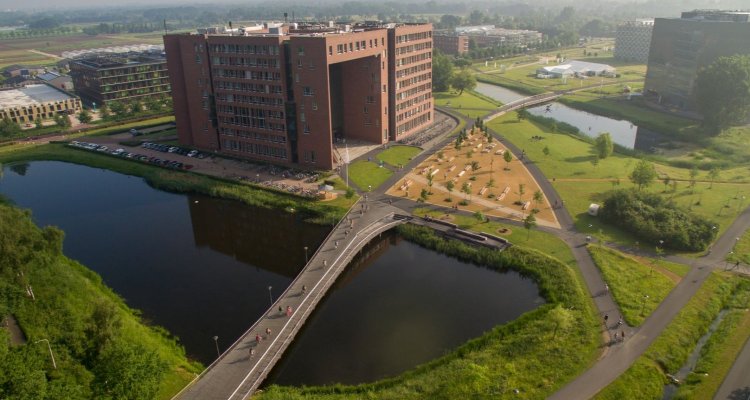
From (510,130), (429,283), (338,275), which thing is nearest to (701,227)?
(429,283)

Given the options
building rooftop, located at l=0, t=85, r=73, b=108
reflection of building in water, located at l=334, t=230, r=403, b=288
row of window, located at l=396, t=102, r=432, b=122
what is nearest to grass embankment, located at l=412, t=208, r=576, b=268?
reflection of building in water, located at l=334, t=230, r=403, b=288

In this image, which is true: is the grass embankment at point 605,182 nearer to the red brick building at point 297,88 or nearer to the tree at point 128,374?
the red brick building at point 297,88

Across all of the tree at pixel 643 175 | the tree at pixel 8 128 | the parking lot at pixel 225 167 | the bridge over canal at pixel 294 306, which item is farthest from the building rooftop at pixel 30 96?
the tree at pixel 643 175

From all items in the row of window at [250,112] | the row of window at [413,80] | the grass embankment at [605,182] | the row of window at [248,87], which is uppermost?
the row of window at [248,87]

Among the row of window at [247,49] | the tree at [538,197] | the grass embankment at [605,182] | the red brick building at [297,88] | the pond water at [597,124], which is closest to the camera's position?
the grass embankment at [605,182]

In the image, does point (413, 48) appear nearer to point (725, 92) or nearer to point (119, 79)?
point (725, 92)

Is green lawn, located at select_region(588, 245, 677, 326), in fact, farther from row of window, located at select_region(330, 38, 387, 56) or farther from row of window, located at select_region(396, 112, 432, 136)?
row of window, located at select_region(396, 112, 432, 136)

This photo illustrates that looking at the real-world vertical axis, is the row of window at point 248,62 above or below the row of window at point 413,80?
above

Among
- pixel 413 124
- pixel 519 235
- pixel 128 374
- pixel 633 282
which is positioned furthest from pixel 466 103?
pixel 128 374
